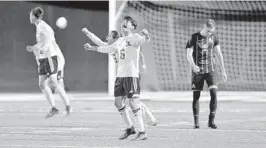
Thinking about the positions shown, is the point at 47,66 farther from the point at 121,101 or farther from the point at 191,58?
the point at 121,101

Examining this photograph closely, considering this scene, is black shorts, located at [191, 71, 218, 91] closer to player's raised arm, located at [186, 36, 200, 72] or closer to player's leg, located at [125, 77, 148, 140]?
player's raised arm, located at [186, 36, 200, 72]

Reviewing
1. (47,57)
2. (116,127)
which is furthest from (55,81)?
(116,127)

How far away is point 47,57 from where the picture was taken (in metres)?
15.3

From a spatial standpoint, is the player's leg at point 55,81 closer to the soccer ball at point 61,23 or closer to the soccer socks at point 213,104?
the soccer socks at point 213,104

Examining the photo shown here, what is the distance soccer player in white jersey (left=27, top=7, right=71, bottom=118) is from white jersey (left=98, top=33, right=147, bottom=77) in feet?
13.5

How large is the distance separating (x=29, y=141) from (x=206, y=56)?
369cm

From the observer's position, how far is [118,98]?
37.0 feet

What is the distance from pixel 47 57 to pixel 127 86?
459 centimetres

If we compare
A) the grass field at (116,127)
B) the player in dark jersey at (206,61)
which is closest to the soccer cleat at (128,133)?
the grass field at (116,127)

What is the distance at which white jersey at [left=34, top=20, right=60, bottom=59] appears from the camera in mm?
14945

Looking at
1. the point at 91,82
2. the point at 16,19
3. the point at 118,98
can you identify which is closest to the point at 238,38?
the point at 91,82

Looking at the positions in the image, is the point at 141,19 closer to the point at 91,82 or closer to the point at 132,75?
the point at 91,82

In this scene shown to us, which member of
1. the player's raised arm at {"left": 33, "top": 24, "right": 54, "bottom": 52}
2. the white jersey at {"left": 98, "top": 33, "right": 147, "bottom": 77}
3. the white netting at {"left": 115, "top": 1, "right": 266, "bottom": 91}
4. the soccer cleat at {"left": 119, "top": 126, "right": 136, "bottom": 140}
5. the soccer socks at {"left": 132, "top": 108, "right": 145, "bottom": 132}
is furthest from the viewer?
the white netting at {"left": 115, "top": 1, "right": 266, "bottom": 91}

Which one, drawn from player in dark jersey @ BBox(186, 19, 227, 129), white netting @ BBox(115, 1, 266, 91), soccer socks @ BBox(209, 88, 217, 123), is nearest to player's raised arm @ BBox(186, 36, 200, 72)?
player in dark jersey @ BBox(186, 19, 227, 129)
